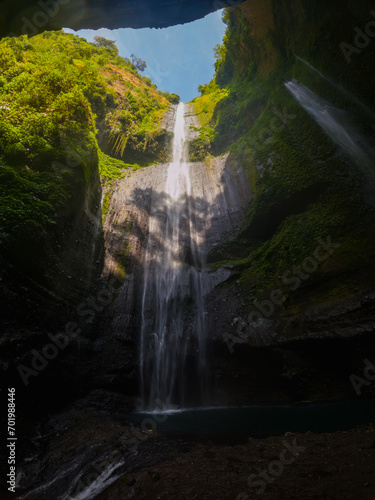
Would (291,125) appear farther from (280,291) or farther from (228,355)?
(228,355)

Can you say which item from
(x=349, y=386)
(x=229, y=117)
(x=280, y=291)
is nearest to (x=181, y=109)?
(x=229, y=117)

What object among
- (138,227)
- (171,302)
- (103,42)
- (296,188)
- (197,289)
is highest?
(103,42)

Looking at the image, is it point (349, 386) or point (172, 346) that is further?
point (172, 346)

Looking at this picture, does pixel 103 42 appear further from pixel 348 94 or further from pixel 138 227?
pixel 348 94

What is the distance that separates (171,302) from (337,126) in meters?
10.5

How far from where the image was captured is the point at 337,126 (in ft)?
35.1

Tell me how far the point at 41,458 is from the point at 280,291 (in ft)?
27.0

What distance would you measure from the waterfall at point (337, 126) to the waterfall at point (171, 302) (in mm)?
7675

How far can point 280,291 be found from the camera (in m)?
9.34

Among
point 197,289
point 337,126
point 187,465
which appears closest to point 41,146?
point 197,289

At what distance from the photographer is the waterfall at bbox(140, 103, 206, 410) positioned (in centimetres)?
981

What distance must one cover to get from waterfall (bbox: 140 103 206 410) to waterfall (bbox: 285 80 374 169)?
7.67 m

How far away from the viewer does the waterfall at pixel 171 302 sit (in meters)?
9.81

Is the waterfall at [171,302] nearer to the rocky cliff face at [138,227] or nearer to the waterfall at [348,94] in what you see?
the rocky cliff face at [138,227]
